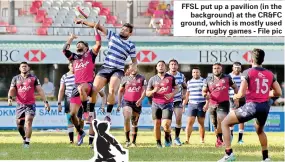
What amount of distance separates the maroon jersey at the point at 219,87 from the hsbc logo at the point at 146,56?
16598mm

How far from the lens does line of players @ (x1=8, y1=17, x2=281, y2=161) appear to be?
17.5 m

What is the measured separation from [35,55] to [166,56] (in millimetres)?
5523

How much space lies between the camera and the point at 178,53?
40.6 metres

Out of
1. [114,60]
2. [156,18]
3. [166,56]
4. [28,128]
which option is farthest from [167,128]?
[156,18]

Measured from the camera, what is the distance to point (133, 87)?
24.1 meters

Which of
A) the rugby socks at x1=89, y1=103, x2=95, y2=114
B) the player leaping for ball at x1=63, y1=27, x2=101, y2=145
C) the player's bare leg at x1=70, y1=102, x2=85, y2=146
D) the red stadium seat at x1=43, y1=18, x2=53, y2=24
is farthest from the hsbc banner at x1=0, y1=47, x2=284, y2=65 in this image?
the rugby socks at x1=89, y1=103, x2=95, y2=114

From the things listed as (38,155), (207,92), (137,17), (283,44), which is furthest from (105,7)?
(38,155)

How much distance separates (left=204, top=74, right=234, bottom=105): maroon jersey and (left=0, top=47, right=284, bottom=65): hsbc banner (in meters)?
16.6

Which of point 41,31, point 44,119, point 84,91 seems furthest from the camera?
point 41,31

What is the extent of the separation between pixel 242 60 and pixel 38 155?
2176 cm

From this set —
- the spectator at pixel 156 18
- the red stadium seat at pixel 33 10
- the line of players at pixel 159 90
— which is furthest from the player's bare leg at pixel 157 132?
the red stadium seat at pixel 33 10

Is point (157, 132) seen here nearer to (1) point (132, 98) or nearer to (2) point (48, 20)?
(1) point (132, 98)

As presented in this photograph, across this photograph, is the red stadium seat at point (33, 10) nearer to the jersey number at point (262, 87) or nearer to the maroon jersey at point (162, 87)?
the maroon jersey at point (162, 87)

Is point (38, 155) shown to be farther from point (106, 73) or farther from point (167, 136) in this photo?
point (167, 136)
